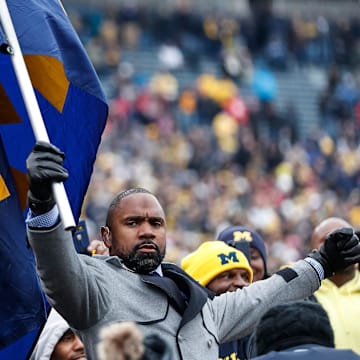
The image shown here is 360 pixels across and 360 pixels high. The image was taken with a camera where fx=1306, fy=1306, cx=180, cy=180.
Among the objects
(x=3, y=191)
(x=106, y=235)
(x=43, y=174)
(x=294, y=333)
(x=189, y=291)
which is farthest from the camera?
→ (x=3, y=191)

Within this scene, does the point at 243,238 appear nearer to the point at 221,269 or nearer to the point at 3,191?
the point at 221,269

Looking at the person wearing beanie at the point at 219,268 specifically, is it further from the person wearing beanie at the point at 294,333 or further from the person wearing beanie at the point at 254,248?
the person wearing beanie at the point at 294,333

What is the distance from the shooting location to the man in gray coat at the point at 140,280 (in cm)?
442

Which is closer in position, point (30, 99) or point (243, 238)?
point (30, 99)

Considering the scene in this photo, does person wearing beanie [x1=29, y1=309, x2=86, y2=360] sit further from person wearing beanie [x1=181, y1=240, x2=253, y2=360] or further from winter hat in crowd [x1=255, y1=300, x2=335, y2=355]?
winter hat in crowd [x1=255, y1=300, x2=335, y2=355]

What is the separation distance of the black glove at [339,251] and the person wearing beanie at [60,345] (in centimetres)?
102

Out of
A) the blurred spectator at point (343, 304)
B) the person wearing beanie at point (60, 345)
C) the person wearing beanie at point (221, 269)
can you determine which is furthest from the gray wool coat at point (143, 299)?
the blurred spectator at point (343, 304)

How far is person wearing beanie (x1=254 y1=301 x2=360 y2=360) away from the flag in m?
1.80

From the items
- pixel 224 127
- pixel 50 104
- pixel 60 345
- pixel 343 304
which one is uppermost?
pixel 50 104

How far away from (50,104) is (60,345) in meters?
1.11

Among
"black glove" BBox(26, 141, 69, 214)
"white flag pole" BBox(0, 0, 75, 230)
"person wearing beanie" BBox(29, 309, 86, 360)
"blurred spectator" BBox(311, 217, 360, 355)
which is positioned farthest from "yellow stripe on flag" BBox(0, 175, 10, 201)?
"blurred spectator" BBox(311, 217, 360, 355)

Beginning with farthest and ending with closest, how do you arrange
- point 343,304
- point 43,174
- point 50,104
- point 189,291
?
point 343,304 < point 50,104 < point 189,291 < point 43,174

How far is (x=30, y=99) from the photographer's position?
486cm

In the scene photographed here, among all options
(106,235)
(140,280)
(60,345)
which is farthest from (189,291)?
(60,345)
